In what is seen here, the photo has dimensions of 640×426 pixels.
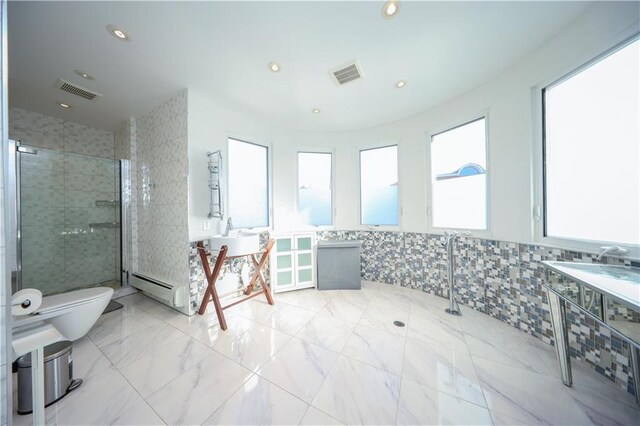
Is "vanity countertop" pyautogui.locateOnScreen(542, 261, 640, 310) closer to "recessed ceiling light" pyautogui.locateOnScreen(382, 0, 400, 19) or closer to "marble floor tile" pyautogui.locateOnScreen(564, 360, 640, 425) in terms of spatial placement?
"marble floor tile" pyautogui.locateOnScreen(564, 360, 640, 425)

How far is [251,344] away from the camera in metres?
1.68

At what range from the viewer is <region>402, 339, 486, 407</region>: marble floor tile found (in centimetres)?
122

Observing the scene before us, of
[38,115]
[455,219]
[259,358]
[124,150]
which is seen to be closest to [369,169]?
[455,219]

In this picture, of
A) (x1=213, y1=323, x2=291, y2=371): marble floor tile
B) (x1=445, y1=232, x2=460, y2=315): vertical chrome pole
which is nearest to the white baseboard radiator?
(x1=213, y1=323, x2=291, y2=371): marble floor tile

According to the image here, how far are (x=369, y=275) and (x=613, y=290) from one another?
2406 millimetres

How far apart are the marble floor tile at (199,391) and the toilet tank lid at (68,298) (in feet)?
3.71

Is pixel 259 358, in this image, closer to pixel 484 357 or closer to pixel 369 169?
pixel 484 357

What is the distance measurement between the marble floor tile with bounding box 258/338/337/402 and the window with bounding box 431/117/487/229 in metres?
2.09

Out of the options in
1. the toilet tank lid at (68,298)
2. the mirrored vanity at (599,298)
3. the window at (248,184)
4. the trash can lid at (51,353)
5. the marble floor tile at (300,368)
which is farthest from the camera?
the window at (248,184)

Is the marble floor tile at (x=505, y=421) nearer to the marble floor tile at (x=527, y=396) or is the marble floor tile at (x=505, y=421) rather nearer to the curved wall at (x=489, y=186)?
the marble floor tile at (x=527, y=396)

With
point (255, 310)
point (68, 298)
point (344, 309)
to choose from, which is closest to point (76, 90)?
point (68, 298)

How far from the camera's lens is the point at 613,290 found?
85cm

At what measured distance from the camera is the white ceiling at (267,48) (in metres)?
1.35

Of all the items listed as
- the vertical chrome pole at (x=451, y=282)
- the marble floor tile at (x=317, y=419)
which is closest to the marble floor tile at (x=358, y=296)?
the vertical chrome pole at (x=451, y=282)
